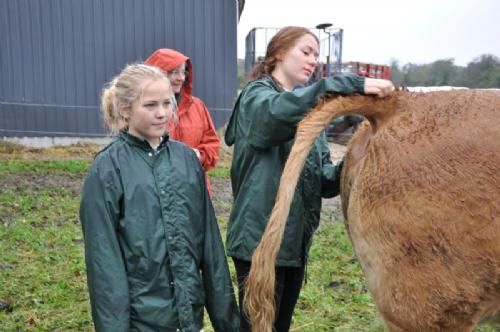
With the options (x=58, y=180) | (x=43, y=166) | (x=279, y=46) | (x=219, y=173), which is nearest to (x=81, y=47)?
(x=43, y=166)

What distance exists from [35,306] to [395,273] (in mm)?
3124

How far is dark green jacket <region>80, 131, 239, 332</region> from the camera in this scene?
1896 millimetres

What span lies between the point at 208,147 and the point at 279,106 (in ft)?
5.83

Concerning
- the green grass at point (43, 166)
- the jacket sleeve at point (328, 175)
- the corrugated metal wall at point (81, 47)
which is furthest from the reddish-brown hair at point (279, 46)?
the corrugated metal wall at point (81, 47)

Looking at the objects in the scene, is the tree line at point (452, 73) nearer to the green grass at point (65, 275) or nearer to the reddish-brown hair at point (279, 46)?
the green grass at point (65, 275)

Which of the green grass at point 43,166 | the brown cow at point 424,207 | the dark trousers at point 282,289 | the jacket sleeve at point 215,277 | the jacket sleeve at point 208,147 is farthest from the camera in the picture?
the green grass at point 43,166

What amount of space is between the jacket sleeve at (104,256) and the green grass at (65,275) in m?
1.54

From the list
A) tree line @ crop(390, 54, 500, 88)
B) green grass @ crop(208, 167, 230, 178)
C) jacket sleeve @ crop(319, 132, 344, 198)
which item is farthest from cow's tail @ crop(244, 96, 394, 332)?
tree line @ crop(390, 54, 500, 88)

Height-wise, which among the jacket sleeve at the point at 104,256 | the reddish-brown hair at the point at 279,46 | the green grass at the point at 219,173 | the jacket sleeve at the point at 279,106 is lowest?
the green grass at the point at 219,173

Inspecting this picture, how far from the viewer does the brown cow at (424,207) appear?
154cm

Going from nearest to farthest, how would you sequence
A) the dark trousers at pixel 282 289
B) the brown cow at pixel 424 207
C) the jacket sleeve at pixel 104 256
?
1. the brown cow at pixel 424 207
2. the jacket sleeve at pixel 104 256
3. the dark trousers at pixel 282 289

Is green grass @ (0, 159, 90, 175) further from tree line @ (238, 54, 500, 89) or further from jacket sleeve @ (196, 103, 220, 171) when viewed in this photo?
tree line @ (238, 54, 500, 89)

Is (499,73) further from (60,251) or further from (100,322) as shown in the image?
(100,322)

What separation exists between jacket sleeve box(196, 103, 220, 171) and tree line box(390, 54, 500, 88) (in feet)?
46.2
